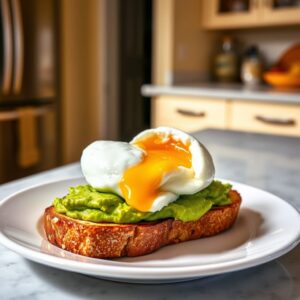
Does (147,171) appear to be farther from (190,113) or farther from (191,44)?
(191,44)

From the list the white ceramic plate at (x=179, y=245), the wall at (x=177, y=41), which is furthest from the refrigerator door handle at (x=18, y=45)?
the white ceramic plate at (x=179, y=245)

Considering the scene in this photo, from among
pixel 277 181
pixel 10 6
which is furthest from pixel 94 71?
pixel 277 181

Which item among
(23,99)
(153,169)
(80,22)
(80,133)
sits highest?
(80,22)

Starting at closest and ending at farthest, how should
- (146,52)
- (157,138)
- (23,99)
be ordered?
(157,138) < (23,99) < (146,52)

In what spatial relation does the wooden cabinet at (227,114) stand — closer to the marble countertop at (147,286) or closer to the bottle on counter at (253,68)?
the bottle on counter at (253,68)

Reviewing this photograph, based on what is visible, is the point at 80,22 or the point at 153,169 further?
the point at 80,22

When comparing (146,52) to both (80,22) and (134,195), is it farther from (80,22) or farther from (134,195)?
(134,195)

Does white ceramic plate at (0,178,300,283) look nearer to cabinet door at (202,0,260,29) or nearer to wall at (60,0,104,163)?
cabinet door at (202,0,260,29)

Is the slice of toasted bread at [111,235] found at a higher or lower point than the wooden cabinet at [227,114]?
higher
